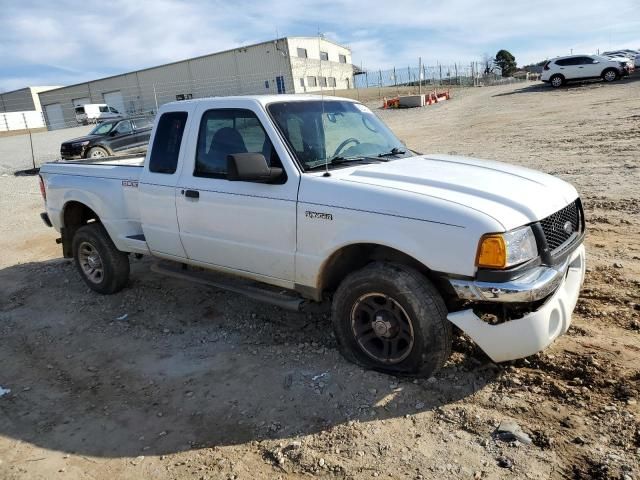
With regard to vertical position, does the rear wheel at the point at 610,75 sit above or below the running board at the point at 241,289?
above

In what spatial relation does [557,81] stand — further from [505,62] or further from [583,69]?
[505,62]

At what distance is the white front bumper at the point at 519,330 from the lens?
10.2 ft

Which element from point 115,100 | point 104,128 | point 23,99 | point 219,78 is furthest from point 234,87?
point 23,99

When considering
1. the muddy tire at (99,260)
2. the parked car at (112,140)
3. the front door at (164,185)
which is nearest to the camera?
the front door at (164,185)

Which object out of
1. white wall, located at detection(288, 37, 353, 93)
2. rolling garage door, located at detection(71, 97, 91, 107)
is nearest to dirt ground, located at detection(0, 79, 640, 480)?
white wall, located at detection(288, 37, 353, 93)

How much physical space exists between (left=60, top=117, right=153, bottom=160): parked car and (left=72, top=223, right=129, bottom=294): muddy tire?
38.9 ft

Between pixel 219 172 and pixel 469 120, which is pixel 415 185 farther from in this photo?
pixel 469 120

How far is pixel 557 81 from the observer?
30.5 meters

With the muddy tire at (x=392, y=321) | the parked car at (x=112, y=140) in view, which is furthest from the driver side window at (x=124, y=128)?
the muddy tire at (x=392, y=321)

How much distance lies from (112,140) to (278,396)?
16116mm

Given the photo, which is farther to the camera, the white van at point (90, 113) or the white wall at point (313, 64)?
the white wall at point (313, 64)

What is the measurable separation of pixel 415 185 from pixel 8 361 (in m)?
3.86

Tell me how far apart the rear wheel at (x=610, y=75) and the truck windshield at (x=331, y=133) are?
98.3ft

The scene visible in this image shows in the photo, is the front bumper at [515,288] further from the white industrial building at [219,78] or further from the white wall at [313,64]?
the white industrial building at [219,78]
